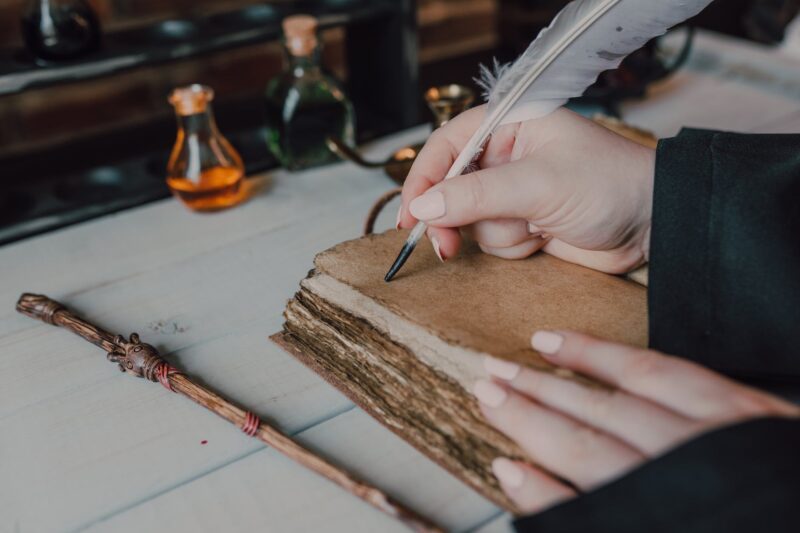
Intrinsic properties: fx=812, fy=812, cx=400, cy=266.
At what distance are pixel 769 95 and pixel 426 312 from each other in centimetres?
103

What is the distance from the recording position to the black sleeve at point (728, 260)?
66 centimetres

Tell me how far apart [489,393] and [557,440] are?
0.06 m

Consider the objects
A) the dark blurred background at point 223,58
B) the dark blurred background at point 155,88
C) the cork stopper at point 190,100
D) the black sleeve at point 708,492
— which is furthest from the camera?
the dark blurred background at point 223,58

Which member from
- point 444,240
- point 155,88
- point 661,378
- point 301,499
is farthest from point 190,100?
point 155,88

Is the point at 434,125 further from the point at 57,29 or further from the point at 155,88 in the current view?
the point at 155,88

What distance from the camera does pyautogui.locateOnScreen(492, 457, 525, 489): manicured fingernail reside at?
562mm

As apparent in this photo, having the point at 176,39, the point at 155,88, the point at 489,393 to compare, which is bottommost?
the point at 155,88

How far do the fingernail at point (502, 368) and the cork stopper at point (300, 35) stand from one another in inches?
25.2

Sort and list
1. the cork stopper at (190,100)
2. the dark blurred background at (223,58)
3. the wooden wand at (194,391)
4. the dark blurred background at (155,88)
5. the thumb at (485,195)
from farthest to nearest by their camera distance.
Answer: the dark blurred background at (223,58) → the dark blurred background at (155,88) → the cork stopper at (190,100) → the thumb at (485,195) → the wooden wand at (194,391)

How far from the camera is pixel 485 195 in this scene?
727 millimetres

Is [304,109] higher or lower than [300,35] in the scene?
lower

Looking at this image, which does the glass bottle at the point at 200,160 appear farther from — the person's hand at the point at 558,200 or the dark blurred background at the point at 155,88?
the person's hand at the point at 558,200

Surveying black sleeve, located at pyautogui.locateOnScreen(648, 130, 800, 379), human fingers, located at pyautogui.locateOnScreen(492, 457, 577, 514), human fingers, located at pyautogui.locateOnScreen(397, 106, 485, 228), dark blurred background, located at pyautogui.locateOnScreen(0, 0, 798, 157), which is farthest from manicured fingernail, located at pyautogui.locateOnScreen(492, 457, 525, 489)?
dark blurred background, located at pyautogui.locateOnScreen(0, 0, 798, 157)

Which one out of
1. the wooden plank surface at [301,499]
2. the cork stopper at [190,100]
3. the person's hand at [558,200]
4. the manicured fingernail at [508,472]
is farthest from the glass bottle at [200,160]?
the manicured fingernail at [508,472]
